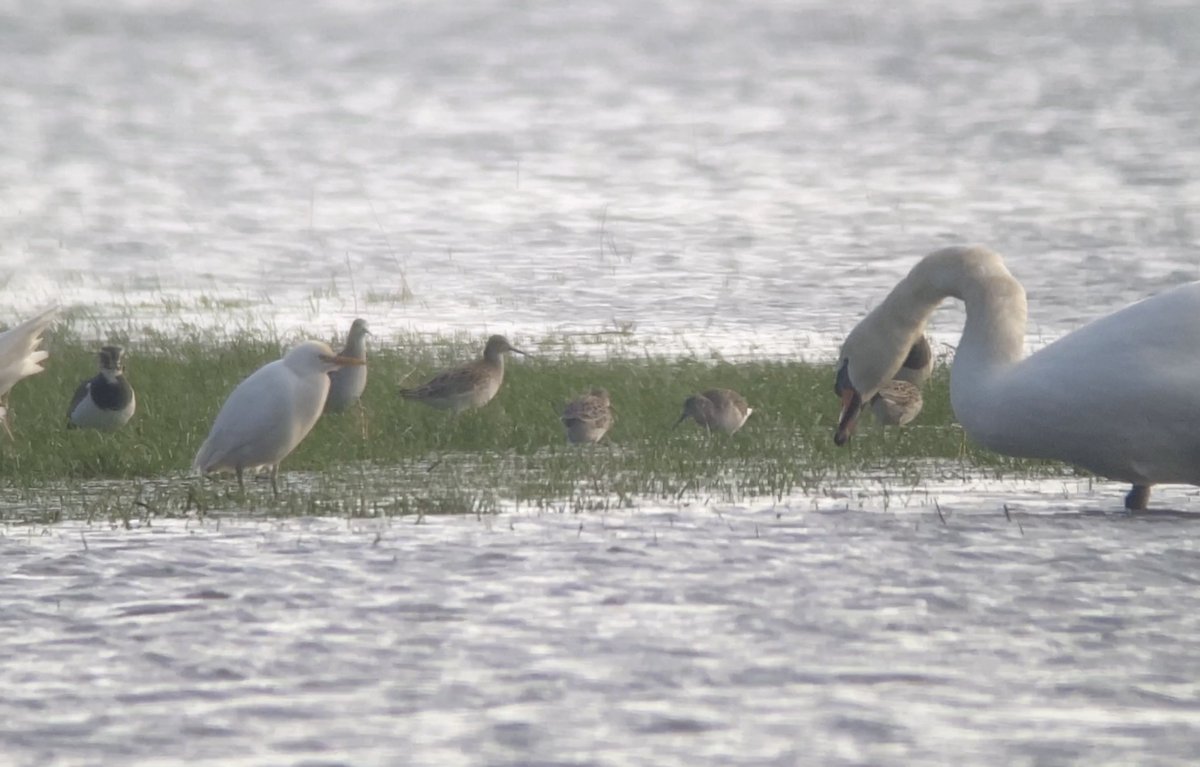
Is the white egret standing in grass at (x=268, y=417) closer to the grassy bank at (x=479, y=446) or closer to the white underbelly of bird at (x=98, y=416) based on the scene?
the grassy bank at (x=479, y=446)

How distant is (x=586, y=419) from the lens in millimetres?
13070

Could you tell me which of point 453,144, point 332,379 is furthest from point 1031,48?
point 332,379

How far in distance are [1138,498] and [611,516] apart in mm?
2350

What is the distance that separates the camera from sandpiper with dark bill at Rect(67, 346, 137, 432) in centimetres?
1372

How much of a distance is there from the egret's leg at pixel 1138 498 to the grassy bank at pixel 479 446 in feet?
5.17

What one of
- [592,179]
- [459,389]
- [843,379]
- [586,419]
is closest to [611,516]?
[843,379]

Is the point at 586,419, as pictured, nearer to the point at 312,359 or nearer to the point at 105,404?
the point at 312,359

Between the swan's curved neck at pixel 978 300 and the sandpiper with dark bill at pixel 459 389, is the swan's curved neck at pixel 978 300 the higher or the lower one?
the higher one

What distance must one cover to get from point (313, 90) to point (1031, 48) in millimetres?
24987

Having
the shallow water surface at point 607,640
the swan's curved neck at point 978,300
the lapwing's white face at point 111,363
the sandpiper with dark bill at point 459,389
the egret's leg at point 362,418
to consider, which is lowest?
the shallow water surface at point 607,640

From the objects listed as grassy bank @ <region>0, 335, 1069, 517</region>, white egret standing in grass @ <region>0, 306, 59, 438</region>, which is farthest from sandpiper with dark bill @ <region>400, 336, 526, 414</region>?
white egret standing in grass @ <region>0, 306, 59, 438</region>

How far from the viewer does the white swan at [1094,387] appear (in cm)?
931

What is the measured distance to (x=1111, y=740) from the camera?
6.18 m

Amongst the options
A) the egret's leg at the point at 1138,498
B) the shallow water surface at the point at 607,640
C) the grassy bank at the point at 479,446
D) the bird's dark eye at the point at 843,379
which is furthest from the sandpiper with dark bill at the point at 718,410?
the egret's leg at the point at 1138,498
